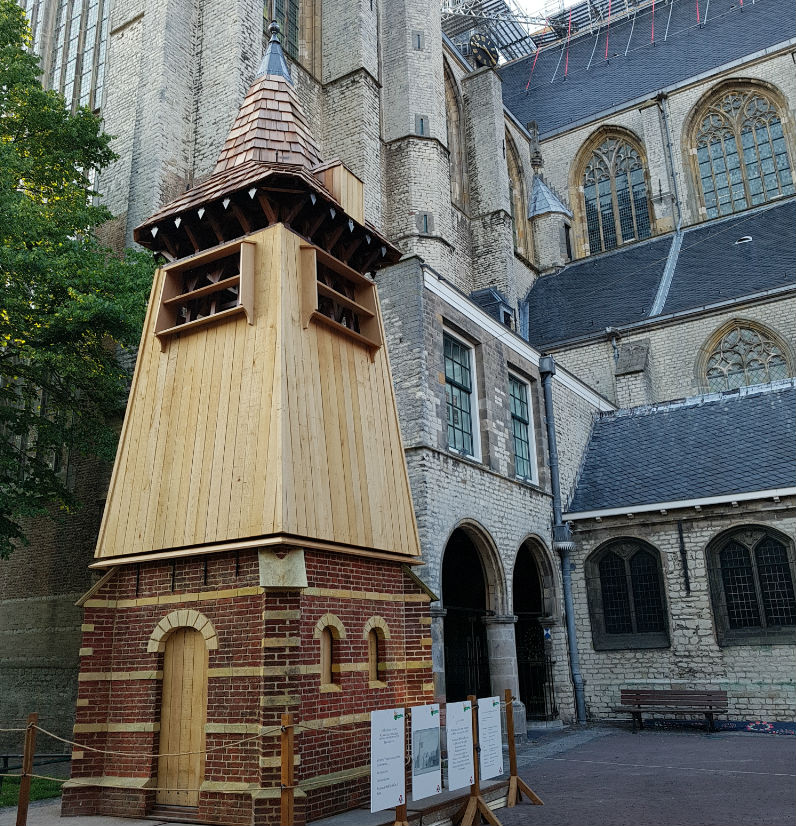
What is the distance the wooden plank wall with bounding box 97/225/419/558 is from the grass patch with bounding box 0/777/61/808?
3.25 metres

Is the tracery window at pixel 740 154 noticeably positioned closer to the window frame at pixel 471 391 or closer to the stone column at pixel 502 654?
the window frame at pixel 471 391

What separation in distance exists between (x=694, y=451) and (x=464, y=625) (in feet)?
19.3

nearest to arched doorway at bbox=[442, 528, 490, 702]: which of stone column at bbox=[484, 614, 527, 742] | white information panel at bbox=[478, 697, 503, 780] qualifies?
stone column at bbox=[484, 614, 527, 742]

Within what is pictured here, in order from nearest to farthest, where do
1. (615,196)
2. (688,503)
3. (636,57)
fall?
1. (688,503)
2. (615,196)
3. (636,57)

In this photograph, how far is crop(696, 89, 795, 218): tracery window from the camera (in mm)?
28578

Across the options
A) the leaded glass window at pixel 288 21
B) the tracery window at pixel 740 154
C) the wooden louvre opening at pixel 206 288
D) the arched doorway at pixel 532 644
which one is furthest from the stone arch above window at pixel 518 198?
the wooden louvre opening at pixel 206 288

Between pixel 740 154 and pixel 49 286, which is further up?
pixel 740 154

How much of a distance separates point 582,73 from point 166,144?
25.4 metres

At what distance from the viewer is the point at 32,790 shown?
30.2ft

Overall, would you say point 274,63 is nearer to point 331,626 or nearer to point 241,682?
point 331,626

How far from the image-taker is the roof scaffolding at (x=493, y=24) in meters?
38.7

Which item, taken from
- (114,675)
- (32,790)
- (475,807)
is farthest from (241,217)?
(32,790)

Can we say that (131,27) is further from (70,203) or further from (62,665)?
(62,665)

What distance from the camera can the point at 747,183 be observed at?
94.9ft
